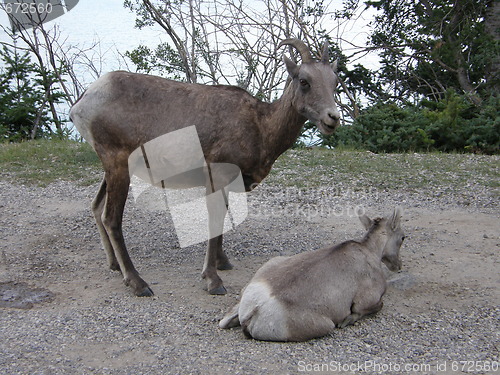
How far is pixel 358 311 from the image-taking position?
494 centimetres

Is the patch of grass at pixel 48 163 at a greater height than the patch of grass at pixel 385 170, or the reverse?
the patch of grass at pixel 48 163

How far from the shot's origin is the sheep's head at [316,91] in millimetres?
5590

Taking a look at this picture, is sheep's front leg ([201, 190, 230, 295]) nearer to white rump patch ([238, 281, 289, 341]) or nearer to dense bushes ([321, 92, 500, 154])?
white rump patch ([238, 281, 289, 341])

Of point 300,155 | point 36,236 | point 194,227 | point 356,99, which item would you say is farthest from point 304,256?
point 356,99

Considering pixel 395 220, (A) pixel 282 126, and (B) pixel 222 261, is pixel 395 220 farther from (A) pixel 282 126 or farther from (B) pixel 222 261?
(B) pixel 222 261

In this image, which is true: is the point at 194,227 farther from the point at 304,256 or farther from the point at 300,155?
the point at 300,155

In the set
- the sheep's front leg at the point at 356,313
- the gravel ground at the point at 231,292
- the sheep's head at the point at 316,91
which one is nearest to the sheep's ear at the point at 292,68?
the sheep's head at the point at 316,91

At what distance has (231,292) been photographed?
5949 millimetres

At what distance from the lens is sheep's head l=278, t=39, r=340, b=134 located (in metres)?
5.59

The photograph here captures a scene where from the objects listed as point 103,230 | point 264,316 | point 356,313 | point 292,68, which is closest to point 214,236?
point 103,230

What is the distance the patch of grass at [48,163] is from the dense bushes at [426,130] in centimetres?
589

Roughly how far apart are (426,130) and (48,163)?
8.79m

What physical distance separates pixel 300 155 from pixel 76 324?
814 cm

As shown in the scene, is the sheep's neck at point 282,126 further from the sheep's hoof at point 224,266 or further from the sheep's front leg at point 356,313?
the sheep's front leg at point 356,313
